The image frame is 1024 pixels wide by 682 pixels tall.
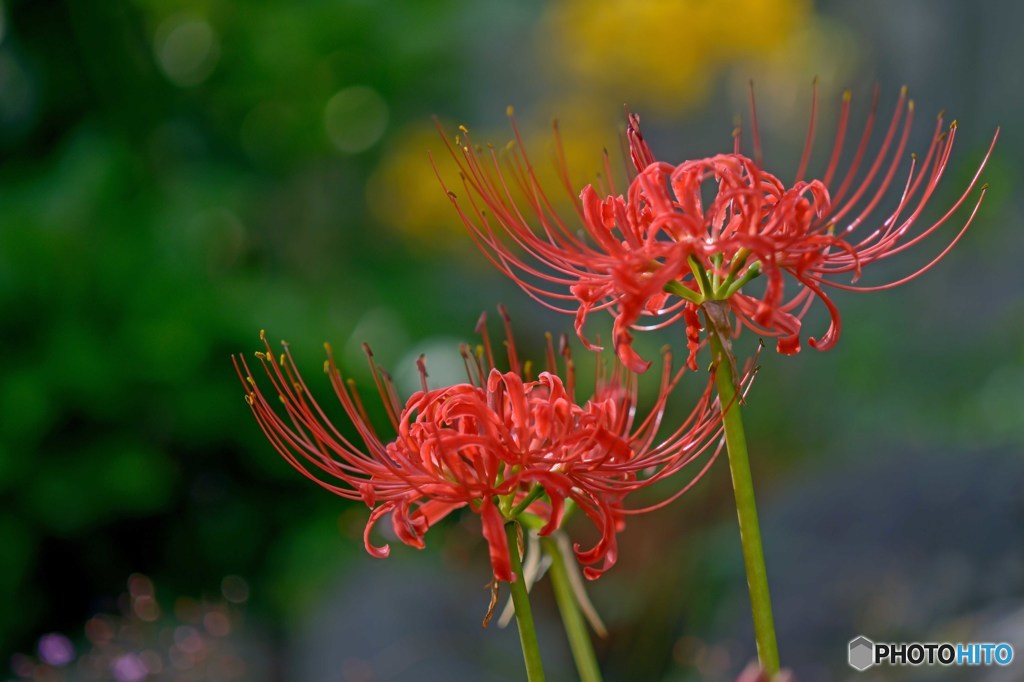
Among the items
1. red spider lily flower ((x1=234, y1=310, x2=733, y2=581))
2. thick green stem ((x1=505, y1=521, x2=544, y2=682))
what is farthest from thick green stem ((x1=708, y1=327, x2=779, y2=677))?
thick green stem ((x1=505, y1=521, x2=544, y2=682))

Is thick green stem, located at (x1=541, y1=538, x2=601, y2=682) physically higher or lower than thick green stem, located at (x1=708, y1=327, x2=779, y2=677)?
lower

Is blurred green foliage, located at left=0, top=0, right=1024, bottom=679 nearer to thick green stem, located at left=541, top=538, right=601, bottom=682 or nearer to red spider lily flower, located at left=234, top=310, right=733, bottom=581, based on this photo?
thick green stem, located at left=541, top=538, right=601, bottom=682

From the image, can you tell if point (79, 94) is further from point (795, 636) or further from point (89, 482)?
point (795, 636)

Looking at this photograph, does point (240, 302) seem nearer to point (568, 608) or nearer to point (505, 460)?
point (568, 608)

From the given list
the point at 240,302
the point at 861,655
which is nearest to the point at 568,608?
the point at 861,655

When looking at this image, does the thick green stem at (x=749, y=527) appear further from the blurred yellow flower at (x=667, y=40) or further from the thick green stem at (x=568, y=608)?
the blurred yellow flower at (x=667, y=40)
